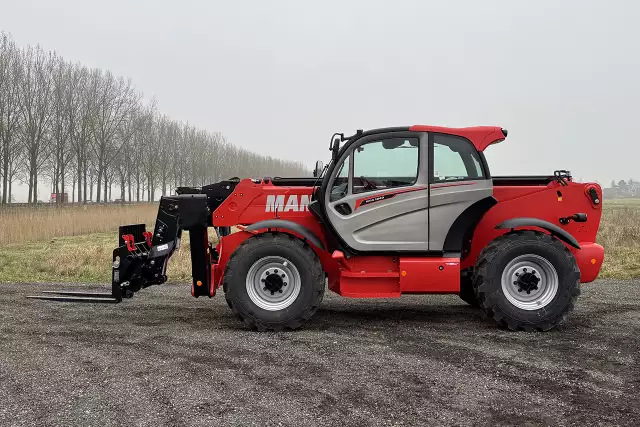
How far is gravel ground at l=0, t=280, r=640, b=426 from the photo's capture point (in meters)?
4.01

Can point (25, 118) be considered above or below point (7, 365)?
above

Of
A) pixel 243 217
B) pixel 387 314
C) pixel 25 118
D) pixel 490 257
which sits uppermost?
pixel 25 118

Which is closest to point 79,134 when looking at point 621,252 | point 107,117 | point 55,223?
point 107,117

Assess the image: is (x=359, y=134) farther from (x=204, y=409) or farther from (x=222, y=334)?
(x=204, y=409)

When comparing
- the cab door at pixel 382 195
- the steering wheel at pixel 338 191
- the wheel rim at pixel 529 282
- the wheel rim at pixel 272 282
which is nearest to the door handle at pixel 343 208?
the cab door at pixel 382 195

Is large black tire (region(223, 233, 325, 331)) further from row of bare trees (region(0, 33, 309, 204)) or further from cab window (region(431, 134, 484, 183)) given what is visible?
row of bare trees (region(0, 33, 309, 204))

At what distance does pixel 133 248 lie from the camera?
7.23m

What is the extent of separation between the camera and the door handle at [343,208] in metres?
6.69

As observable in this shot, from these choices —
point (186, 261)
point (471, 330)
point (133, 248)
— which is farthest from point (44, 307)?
point (471, 330)

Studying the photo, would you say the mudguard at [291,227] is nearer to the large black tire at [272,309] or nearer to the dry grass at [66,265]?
the large black tire at [272,309]

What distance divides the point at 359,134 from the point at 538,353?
328 centimetres

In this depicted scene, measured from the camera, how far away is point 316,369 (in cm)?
505

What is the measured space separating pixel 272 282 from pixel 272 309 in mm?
331

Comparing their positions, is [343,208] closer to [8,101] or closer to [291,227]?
[291,227]
